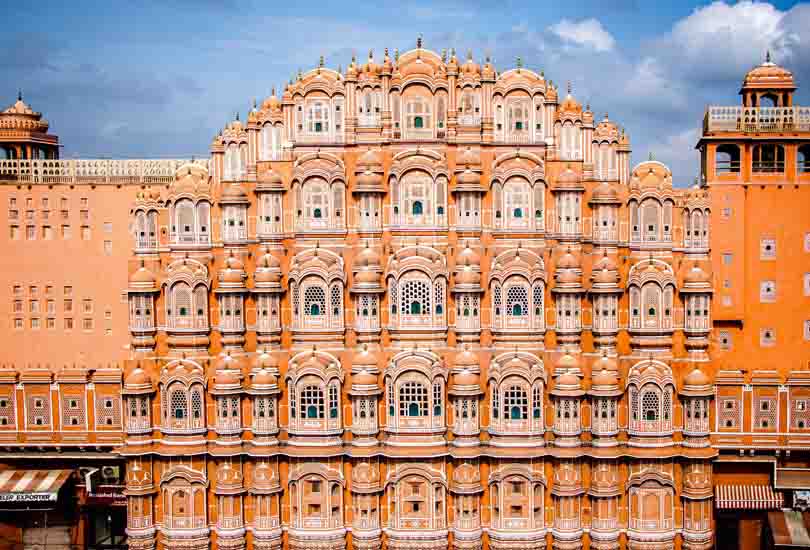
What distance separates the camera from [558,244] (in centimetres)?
3875

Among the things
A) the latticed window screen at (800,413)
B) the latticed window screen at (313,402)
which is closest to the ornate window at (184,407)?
the latticed window screen at (313,402)

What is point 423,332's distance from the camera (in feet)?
126

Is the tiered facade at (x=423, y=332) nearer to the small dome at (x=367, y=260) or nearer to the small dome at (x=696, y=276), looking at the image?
the small dome at (x=367, y=260)

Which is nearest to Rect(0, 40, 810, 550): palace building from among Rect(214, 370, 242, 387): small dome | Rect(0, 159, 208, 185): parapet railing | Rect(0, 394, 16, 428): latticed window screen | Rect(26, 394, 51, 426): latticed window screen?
Rect(214, 370, 242, 387): small dome

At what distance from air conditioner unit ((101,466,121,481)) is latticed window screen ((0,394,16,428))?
5.20m

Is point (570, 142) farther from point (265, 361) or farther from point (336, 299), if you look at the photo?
point (265, 361)

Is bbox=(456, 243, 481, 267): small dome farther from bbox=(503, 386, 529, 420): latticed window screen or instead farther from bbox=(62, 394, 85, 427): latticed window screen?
bbox=(62, 394, 85, 427): latticed window screen

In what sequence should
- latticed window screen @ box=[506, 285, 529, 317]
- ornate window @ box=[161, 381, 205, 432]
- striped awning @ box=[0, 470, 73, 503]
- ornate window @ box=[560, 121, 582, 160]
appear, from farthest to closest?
striped awning @ box=[0, 470, 73, 503]
ornate window @ box=[560, 121, 582, 160]
ornate window @ box=[161, 381, 205, 432]
latticed window screen @ box=[506, 285, 529, 317]

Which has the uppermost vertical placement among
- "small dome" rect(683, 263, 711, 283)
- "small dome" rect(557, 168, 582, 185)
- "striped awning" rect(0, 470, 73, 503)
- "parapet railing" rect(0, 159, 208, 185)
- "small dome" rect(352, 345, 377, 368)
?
"parapet railing" rect(0, 159, 208, 185)

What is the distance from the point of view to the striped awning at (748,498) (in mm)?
40656

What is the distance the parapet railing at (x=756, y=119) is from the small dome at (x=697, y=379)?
44.4 feet

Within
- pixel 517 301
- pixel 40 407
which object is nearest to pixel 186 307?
pixel 40 407

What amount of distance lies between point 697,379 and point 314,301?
17975 mm

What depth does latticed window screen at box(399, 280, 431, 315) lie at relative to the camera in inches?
1512
